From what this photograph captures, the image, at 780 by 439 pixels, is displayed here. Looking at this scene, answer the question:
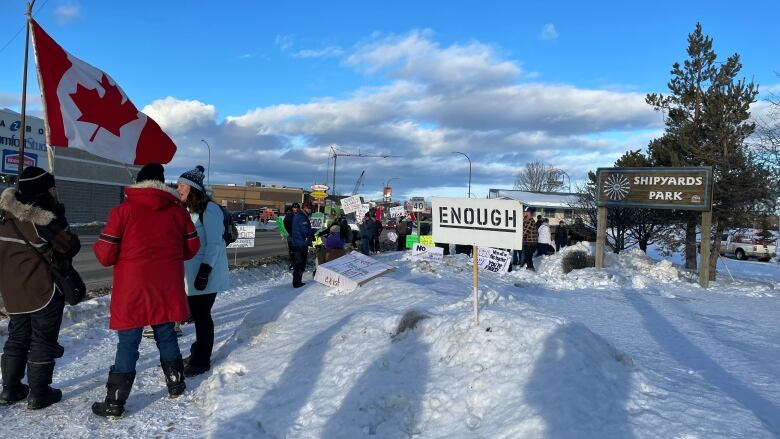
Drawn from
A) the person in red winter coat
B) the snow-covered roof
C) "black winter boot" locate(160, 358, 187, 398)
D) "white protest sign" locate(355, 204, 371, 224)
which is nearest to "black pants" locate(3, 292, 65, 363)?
the person in red winter coat

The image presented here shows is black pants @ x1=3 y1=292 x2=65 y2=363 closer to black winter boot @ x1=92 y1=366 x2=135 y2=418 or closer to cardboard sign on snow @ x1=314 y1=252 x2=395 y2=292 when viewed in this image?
black winter boot @ x1=92 y1=366 x2=135 y2=418

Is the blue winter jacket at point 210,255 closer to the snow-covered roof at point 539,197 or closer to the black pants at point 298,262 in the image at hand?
the black pants at point 298,262

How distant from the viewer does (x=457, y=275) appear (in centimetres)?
1121

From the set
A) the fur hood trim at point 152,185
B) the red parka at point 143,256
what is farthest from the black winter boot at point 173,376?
the fur hood trim at point 152,185

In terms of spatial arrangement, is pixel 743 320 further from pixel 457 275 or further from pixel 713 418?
pixel 713 418

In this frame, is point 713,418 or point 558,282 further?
point 558,282

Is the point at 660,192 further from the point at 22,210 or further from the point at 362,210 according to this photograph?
the point at 22,210

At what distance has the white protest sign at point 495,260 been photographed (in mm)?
13312

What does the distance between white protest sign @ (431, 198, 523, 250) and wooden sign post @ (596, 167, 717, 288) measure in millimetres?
10358

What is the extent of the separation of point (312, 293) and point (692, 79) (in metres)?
16.7

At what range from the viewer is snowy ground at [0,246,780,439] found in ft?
12.1

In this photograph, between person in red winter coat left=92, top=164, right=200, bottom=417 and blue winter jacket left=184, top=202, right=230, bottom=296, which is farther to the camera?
blue winter jacket left=184, top=202, right=230, bottom=296

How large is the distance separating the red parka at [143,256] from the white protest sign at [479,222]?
2554 millimetres

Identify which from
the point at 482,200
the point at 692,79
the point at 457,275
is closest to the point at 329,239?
the point at 457,275
